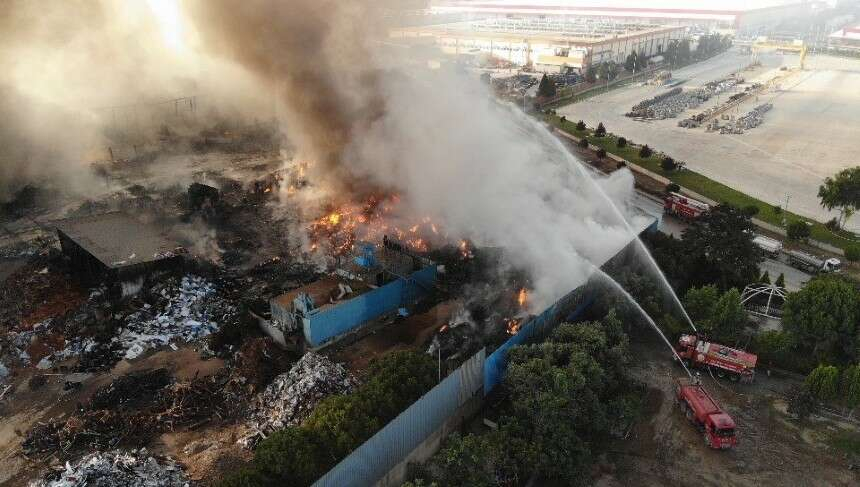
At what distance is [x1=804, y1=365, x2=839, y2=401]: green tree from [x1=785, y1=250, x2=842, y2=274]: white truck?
10689 millimetres

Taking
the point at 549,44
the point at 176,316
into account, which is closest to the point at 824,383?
the point at 176,316

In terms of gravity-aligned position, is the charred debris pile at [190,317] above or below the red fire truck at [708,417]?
above

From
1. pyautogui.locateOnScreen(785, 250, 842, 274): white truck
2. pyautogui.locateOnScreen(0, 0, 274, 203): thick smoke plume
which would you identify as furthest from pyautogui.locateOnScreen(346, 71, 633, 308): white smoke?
pyautogui.locateOnScreen(0, 0, 274, 203): thick smoke plume

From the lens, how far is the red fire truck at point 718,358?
1573cm

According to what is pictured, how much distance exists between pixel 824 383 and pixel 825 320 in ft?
7.63

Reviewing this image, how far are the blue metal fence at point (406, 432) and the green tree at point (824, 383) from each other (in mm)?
8040

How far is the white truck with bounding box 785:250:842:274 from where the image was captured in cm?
2314

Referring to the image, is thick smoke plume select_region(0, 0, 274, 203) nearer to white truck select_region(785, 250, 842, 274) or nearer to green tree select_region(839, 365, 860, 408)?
white truck select_region(785, 250, 842, 274)

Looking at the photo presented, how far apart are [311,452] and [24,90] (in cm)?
2811

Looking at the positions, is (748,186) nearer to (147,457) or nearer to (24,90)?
(147,457)

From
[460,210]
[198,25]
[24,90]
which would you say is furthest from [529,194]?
[24,90]

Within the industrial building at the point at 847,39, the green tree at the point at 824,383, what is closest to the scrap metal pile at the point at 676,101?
the green tree at the point at 824,383

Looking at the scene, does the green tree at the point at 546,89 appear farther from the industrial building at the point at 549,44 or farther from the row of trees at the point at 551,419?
the row of trees at the point at 551,419

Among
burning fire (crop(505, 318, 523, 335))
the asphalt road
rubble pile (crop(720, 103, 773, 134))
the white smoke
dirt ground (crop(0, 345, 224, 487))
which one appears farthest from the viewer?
rubble pile (crop(720, 103, 773, 134))
